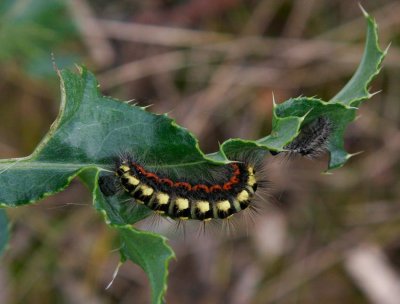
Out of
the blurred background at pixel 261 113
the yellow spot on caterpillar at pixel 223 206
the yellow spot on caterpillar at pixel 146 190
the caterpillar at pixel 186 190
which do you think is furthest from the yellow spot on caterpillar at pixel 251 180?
the blurred background at pixel 261 113

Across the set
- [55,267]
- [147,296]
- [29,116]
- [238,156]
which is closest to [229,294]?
[147,296]

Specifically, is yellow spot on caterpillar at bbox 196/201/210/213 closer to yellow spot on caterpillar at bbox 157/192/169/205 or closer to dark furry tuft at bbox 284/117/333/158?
yellow spot on caterpillar at bbox 157/192/169/205

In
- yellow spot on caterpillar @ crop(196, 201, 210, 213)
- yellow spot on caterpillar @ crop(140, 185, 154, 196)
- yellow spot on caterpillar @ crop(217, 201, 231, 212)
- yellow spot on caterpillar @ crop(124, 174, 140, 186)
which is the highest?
yellow spot on caterpillar @ crop(124, 174, 140, 186)

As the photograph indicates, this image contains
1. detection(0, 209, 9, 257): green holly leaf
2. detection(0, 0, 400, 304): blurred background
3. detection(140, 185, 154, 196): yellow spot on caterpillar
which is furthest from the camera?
detection(0, 0, 400, 304): blurred background

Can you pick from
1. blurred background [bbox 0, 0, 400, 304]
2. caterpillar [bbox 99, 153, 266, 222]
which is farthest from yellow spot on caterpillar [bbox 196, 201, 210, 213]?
blurred background [bbox 0, 0, 400, 304]

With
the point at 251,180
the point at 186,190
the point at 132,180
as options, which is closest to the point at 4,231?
the point at 132,180

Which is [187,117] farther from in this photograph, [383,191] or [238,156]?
[238,156]
